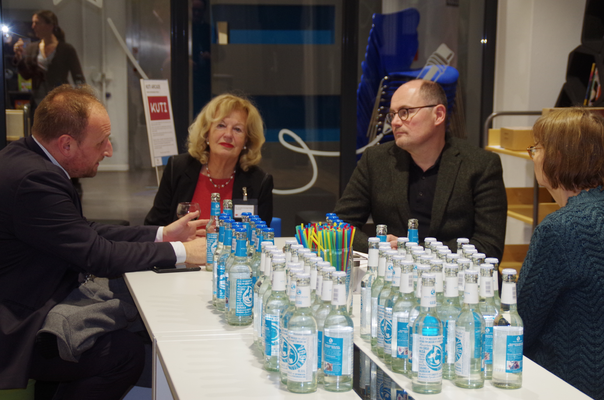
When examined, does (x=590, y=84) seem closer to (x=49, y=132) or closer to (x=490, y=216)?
(x=490, y=216)

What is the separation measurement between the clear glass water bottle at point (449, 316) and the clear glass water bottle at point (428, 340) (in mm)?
39

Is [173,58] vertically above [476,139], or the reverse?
[173,58]

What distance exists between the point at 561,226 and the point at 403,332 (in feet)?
2.06

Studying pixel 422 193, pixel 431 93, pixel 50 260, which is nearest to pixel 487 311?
pixel 50 260

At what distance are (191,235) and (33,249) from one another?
0.69 metres

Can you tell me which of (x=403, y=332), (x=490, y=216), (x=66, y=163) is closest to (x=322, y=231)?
(x=403, y=332)

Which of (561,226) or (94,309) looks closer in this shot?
(561,226)

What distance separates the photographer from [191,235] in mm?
2766

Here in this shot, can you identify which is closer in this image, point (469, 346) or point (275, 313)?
point (469, 346)

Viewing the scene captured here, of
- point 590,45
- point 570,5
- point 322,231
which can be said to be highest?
point 570,5

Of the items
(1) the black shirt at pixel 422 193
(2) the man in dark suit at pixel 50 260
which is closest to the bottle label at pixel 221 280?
(2) the man in dark suit at pixel 50 260

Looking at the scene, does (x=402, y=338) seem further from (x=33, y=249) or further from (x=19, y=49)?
(x=19, y=49)

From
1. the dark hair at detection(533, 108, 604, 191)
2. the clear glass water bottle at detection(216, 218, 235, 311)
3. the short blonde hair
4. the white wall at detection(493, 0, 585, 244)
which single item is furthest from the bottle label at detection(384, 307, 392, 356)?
the white wall at detection(493, 0, 585, 244)

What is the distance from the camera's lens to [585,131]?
2.00 meters
